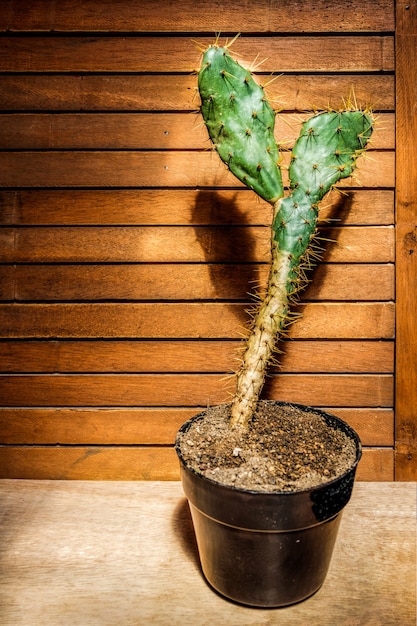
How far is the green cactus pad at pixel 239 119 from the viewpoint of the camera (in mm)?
1094

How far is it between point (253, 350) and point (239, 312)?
33cm

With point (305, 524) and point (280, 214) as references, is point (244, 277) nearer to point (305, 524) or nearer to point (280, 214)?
point (280, 214)

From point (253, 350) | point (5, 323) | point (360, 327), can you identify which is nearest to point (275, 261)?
point (253, 350)

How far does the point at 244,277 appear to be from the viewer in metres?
1.52

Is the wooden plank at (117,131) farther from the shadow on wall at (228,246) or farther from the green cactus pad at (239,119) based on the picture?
the green cactus pad at (239,119)

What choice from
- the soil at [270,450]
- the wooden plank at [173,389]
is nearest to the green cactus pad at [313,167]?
the soil at [270,450]

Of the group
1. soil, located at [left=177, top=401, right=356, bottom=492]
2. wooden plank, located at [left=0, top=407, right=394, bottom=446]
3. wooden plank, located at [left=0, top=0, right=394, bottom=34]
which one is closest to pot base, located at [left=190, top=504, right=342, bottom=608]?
soil, located at [left=177, top=401, right=356, bottom=492]

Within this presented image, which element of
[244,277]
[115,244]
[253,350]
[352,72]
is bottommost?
[253,350]

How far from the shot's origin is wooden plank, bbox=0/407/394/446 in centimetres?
157

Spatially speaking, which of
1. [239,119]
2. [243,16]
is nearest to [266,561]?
[239,119]

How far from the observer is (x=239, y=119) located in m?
1.12

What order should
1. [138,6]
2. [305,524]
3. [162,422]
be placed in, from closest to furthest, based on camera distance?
[305,524], [138,6], [162,422]

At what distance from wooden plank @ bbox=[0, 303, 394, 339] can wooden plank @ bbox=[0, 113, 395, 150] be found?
513 millimetres

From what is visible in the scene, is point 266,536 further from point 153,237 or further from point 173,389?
point 153,237
